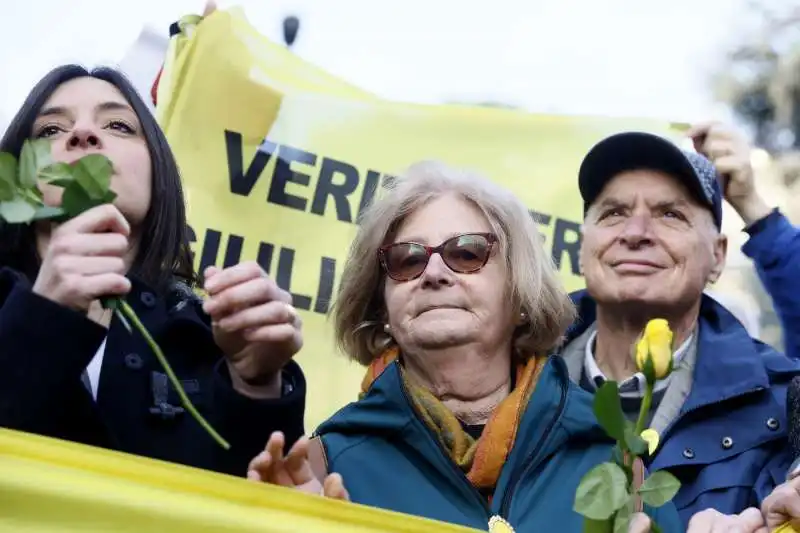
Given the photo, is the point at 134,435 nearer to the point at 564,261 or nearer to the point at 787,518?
the point at 787,518

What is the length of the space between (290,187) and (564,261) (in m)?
0.75

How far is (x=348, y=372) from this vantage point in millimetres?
3611

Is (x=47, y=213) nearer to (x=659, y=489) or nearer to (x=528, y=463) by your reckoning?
(x=659, y=489)

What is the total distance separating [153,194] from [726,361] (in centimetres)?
118

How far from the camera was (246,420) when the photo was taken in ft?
7.02

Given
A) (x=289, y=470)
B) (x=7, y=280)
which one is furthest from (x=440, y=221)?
(x=7, y=280)

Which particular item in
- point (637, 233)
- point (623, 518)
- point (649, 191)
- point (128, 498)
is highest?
point (649, 191)

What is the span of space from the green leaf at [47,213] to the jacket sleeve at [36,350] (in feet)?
0.43

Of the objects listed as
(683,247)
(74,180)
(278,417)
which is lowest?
(278,417)

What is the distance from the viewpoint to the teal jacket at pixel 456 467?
245 centimetres

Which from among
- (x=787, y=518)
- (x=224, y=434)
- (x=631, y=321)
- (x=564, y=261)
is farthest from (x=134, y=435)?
(x=564, y=261)

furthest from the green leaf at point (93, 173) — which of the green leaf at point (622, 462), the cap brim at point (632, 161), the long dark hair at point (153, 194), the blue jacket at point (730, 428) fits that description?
the cap brim at point (632, 161)

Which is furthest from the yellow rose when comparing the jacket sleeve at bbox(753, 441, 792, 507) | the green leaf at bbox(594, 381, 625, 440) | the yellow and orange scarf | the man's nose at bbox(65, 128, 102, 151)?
the man's nose at bbox(65, 128, 102, 151)

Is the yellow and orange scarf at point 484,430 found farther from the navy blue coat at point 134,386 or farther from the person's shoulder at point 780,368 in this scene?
the person's shoulder at point 780,368
